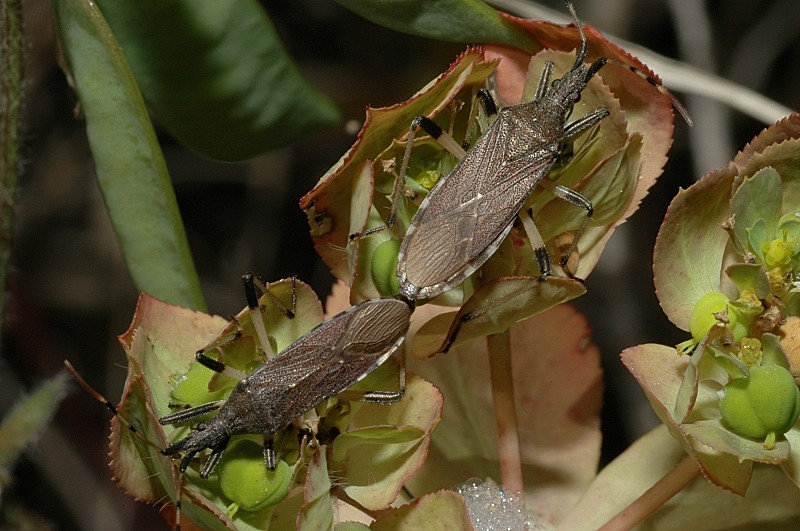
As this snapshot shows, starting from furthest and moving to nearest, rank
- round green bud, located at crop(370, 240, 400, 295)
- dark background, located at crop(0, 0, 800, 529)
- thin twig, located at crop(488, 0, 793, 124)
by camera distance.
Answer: dark background, located at crop(0, 0, 800, 529) → thin twig, located at crop(488, 0, 793, 124) → round green bud, located at crop(370, 240, 400, 295)

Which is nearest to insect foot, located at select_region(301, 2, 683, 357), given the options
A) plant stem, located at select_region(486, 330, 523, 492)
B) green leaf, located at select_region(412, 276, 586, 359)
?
green leaf, located at select_region(412, 276, 586, 359)

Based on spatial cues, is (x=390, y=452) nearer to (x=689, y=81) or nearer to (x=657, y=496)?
(x=657, y=496)

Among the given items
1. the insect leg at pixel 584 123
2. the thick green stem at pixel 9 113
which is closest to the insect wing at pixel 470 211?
the insect leg at pixel 584 123

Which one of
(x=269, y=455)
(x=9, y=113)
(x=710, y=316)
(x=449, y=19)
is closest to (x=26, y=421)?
(x=9, y=113)

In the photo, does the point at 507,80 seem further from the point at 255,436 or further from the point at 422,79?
the point at 422,79

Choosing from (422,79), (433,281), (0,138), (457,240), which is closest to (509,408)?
(433,281)

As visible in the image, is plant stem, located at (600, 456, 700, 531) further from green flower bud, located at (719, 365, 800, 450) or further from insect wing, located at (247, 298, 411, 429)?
insect wing, located at (247, 298, 411, 429)
